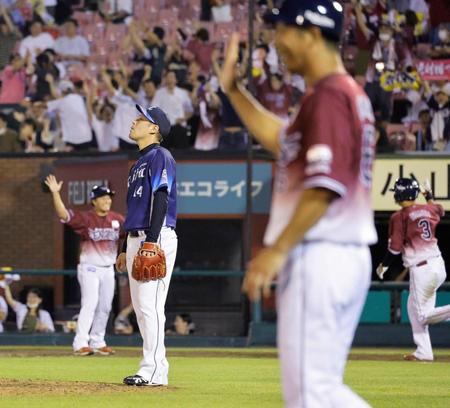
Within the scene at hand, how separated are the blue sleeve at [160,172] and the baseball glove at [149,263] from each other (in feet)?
1.42

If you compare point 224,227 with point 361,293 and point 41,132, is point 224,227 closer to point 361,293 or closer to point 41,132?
point 41,132

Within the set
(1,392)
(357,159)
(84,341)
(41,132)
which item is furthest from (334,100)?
(41,132)

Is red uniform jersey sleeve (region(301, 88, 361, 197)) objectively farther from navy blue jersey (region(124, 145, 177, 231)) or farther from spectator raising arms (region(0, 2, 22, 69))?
spectator raising arms (region(0, 2, 22, 69))

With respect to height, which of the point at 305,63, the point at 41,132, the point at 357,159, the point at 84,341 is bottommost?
the point at 84,341

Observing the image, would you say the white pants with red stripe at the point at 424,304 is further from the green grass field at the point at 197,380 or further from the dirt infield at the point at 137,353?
the dirt infield at the point at 137,353

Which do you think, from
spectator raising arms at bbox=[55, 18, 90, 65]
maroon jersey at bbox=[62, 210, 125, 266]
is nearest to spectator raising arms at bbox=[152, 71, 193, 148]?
spectator raising arms at bbox=[55, 18, 90, 65]

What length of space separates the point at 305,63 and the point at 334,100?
267 mm

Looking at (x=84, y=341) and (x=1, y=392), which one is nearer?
(x=1, y=392)

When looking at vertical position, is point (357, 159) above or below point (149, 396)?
above

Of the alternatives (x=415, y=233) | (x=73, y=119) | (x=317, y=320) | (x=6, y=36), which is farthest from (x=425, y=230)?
(x=6, y=36)

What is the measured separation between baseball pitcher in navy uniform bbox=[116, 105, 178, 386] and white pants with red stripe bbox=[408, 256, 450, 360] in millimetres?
5663

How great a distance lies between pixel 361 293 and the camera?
14.3 ft

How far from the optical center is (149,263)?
28.1 ft

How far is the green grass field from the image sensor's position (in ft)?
28.9
